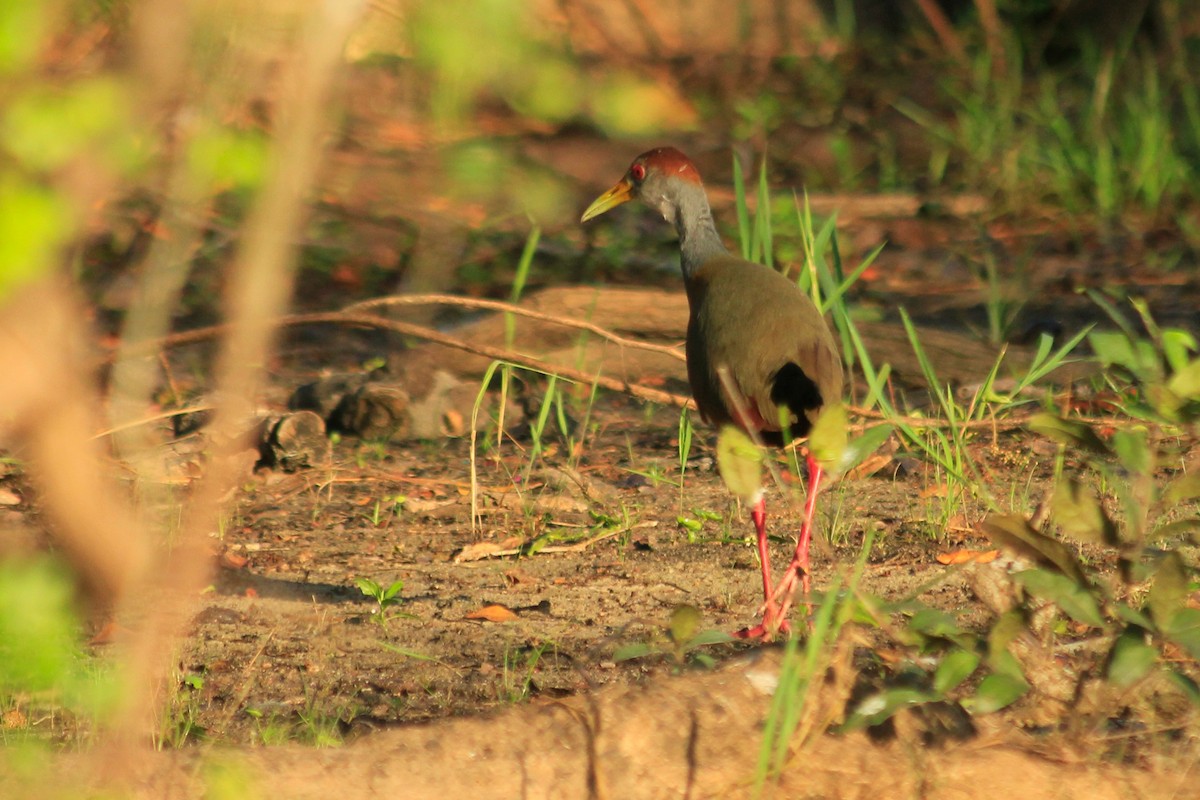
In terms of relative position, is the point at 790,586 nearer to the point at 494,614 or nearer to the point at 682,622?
the point at 494,614

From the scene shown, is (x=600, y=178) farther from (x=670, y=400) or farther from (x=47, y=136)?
(x=47, y=136)

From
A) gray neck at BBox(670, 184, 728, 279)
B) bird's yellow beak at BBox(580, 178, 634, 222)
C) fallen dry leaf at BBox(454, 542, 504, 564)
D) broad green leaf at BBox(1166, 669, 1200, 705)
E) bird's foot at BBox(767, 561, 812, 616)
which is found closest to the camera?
broad green leaf at BBox(1166, 669, 1200, 705)

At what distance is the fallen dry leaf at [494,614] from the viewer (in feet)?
11.8

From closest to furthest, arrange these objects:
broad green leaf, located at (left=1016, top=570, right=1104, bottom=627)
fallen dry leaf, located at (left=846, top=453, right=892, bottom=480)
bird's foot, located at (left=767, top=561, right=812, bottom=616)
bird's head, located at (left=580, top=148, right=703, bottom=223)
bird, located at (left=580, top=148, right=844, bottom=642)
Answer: broad green leaf, located at (left=1016, top=570, right=1104, bottom=627) < bird's foot, located at (left=767, top=561, right=812, bottom=616) < bird, located at (left=580, top=148, right=844, bottom=642) < fallen dry leaf, located at (left=846, top=453, right=892, bottom=480) < bird's head, located at (left=580, top=148, right=703, bottom=223)

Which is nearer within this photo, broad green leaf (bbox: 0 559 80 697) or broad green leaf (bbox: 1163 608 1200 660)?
broad green leaf (bbox: 0 559 80 697)

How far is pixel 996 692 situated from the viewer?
2410 mm

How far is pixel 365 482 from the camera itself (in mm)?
4805

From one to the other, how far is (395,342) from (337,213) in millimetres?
1529

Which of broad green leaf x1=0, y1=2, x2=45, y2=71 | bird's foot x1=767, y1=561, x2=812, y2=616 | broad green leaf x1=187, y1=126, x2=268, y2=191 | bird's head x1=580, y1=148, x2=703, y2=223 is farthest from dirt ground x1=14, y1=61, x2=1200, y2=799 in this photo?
broad green leaf x1=0, y1=2, x2=45, y2=71

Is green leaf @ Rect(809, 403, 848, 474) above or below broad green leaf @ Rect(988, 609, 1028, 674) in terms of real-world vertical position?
above

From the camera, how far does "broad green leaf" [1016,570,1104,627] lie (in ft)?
8.13

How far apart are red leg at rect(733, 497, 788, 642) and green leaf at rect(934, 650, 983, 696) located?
30.7 inches

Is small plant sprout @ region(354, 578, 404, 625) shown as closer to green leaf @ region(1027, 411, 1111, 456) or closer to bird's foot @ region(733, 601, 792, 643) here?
bird's foot @ region(733, 601, 792, 643)

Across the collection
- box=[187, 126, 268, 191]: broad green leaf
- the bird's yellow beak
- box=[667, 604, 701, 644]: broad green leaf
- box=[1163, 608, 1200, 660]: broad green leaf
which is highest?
the bird's yellow beak
